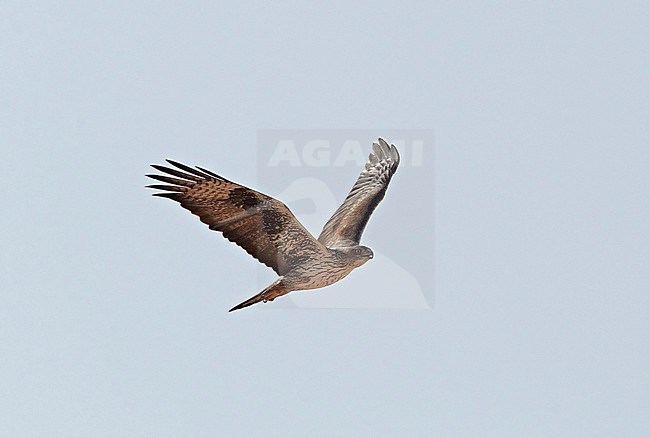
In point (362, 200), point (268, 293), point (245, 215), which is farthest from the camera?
point (362, 200)

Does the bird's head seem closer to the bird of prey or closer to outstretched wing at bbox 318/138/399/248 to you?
the bird of prey

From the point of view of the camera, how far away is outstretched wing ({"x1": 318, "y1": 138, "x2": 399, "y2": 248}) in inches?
586

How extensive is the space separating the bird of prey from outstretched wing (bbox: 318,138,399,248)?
69mm

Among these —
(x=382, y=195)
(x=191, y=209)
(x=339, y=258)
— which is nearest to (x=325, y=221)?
(x=382, y=195)

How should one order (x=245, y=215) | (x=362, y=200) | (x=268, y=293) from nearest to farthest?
1. (x=245, y=215)
2. (x=268, y=293)
3. (x=362, y=200)

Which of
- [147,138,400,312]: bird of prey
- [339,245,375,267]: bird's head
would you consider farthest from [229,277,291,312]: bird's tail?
[339,245,375,267]: bird's head

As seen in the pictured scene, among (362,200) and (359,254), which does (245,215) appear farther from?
(362,200)

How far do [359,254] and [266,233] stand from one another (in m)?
1.21

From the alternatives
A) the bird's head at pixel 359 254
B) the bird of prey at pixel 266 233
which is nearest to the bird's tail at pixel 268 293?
the bird of prey at pixel 266 233

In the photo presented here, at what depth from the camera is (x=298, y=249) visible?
13445mm

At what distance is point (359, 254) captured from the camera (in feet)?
44.8

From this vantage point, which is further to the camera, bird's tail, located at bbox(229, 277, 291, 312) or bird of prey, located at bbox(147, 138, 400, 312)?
bird's tail, located at bbox(229, 277, 291, 312)

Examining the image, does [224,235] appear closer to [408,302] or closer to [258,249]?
[258,249]

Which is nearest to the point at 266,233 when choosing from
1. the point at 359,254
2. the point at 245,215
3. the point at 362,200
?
the point at 245,215
